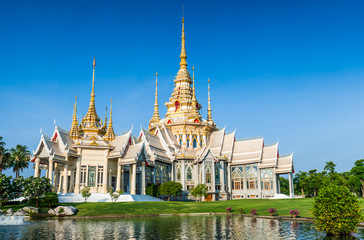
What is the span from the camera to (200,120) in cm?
6669

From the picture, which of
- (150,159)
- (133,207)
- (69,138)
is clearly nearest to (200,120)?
A: (150,159)

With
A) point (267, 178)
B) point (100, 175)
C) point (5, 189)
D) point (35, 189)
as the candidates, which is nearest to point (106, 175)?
point (100, 175)

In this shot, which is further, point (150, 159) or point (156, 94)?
point (156, 94)

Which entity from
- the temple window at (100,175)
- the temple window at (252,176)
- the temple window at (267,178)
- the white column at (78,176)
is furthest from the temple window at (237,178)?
the white column at (78,176)

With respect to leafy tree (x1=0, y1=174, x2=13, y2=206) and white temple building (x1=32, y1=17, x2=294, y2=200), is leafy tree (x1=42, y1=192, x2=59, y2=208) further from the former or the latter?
white temple building (x1=32, y1=17, x2=294, y2=200)

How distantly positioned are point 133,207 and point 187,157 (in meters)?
23.5

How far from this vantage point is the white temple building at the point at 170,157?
149 feet

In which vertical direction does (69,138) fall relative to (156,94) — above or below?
below

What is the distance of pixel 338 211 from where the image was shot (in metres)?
16.9

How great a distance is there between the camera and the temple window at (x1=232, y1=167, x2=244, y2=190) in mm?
59656

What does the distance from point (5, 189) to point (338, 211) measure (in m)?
30.3

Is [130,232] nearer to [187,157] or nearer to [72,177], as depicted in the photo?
[72,177]

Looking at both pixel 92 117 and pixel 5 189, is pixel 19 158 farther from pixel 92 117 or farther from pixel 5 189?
pixel 5 189

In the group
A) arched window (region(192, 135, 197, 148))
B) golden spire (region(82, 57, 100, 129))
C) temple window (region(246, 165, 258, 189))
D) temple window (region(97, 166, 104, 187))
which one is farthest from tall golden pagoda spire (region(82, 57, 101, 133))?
temple window (region(246, 165, 258, 189))
